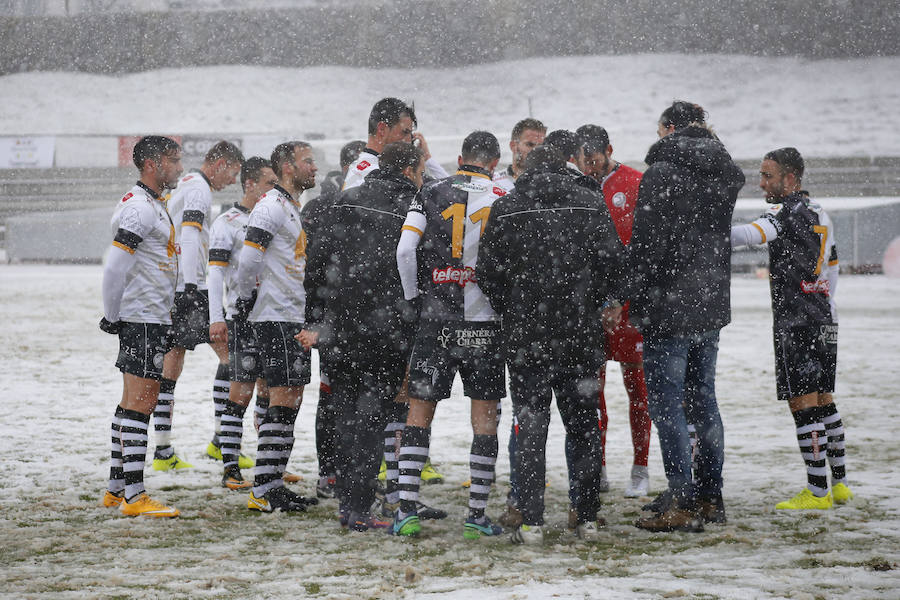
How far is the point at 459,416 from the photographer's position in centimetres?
691

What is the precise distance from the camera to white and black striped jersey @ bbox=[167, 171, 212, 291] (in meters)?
5.04

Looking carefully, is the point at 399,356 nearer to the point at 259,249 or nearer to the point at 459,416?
the point at 259,249

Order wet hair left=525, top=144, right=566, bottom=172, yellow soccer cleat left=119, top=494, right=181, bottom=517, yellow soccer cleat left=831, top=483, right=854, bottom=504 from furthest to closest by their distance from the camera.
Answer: yellow soccer cleat left=831, top=483, right=854, bottom=504
yellow soccer cleat left=119, top=494, right=181, bottom=517
wet hair left=525, top=144, right=566, bottom=172

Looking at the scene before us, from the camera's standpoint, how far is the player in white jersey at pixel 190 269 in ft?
16.5

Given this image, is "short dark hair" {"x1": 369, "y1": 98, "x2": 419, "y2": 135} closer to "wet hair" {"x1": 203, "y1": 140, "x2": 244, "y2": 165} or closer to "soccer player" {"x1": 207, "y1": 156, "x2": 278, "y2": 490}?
"soccer player" {"x1": 207, "y1": 156, "x2": 278, "y2": 490}

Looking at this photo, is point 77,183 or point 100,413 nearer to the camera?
point 100,413

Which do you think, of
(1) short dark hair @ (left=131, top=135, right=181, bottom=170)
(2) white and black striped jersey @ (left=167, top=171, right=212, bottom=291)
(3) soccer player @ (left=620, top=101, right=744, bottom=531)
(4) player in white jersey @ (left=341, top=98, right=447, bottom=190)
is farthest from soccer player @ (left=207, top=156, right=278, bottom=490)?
(3) soccer player @ (left=620, top=101, right=744, bottom=531)

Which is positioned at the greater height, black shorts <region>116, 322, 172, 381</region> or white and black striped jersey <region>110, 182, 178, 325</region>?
white and black striped jersey <region>110, 182, 178, 325</region>

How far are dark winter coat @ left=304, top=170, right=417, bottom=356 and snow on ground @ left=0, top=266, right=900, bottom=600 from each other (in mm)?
871

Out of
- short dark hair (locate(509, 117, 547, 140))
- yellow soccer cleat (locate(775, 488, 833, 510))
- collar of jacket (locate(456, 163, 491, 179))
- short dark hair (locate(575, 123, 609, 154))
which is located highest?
short dark hair (locate(509, 117, 547, 140))

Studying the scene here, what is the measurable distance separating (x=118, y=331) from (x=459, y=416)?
3199mm

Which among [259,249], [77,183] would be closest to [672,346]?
[259,249]

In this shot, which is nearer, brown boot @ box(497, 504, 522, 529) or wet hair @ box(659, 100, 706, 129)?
brown boot @ box(497, 504, 522, 529)

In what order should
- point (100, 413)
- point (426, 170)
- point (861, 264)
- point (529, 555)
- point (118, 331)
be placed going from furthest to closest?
1. point (861, 264)
2. point (100, 413)
3. point (426, 170)
4. point (118, 331)
5. point (529, 555)
